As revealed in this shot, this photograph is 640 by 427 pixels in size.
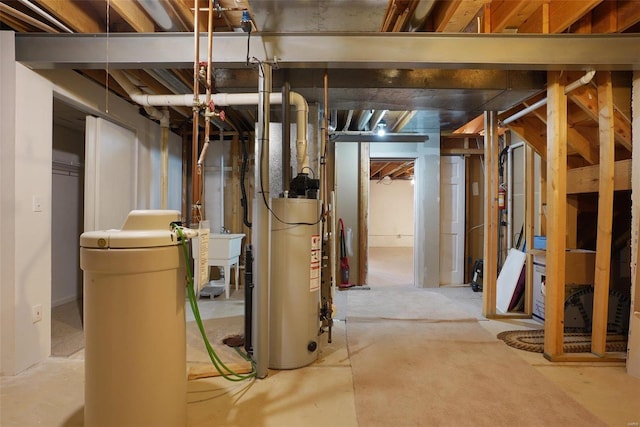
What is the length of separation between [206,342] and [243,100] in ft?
5.94

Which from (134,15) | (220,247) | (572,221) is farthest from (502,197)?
(134,15)

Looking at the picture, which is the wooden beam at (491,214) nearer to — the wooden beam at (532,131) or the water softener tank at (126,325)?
the wooden beam at (532,131)

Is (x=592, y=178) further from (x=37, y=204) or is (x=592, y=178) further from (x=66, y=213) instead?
(x=66, y=213)

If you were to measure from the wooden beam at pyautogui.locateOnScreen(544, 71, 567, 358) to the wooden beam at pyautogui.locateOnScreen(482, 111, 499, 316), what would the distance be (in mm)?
935

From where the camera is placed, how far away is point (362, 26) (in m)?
2.13

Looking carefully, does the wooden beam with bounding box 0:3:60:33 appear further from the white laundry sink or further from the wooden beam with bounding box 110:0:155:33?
the white laundry sink

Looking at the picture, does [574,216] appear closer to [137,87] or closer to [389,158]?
[389,158]

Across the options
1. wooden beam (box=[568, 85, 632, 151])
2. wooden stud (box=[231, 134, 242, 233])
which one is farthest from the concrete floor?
wooden stud (box=[231, 134, 242, 233])

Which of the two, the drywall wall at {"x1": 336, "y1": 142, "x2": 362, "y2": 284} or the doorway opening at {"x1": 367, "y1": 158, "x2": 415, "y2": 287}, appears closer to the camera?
the drywall wall at {"x1": 336, "y1": 142, "x2": 362, "y2": 284}

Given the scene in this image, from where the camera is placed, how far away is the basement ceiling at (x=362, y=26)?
2.03 meters

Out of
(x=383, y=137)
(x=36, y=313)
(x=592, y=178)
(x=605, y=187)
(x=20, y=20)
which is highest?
(x=20, y=20)

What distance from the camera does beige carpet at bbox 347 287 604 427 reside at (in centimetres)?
180

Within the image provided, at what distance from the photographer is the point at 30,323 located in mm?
2303

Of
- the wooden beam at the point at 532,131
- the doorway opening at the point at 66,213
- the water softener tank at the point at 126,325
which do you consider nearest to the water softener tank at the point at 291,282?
the water softener tank at the point at 126,325
